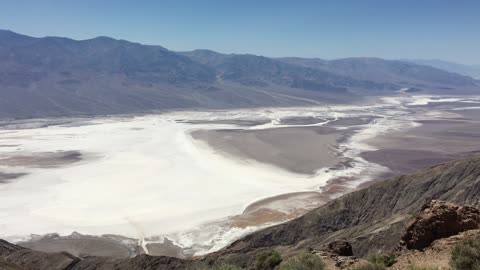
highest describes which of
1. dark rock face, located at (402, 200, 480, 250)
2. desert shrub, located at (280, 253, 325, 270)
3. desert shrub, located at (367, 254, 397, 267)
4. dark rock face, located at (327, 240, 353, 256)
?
dark rock face, located at (402, 200, 480, 250)

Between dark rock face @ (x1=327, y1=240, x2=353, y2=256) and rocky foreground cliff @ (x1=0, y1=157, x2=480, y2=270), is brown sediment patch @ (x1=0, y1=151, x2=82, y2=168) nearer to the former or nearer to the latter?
rocky foreground cliff @ (x1=0, y1=157, x2=480, y2=270)

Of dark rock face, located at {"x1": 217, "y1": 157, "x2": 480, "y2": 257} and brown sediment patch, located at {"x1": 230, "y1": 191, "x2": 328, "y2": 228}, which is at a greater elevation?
dark rock face, located at {"x1": 217, "y1": 157, "x2": 480, "y2": 257}

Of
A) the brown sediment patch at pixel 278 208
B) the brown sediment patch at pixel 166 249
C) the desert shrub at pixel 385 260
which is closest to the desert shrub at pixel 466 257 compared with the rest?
the desert shrub at pixel 385 260

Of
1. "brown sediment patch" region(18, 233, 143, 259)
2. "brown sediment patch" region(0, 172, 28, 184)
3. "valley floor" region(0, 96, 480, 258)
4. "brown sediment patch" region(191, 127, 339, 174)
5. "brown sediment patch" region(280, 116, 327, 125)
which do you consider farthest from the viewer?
"brown sediment patch" region(280, 116, 327, 125)

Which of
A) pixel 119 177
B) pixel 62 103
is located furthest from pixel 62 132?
pixel 62 103

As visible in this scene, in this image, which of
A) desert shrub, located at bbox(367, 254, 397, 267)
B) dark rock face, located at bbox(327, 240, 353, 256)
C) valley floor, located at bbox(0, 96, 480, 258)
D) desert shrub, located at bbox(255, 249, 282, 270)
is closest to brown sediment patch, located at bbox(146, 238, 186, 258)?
valley floor, located at bbox(0, 96, 480, 258)

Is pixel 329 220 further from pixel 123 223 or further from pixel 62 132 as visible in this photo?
pixel 62 132

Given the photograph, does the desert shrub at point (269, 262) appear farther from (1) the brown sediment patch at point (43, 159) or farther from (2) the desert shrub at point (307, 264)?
(1) the brown sediment patch at point (43, 159)
